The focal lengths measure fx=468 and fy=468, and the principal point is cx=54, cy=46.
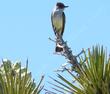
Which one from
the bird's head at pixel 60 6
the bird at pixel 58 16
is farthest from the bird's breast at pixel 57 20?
the bird's head at pixel 60 6

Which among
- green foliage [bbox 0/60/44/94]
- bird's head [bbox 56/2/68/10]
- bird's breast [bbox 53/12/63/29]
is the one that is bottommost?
green foliage [bbox 0/60/44/94]

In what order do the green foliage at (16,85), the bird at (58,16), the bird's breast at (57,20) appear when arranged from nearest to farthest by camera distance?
the green foliage at (16,85), the bird's breast at (57,20), the bird at (58,16)

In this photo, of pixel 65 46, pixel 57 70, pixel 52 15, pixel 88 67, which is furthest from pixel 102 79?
pixel 52 15

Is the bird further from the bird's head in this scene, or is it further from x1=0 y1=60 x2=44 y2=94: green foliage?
x1=0 y1=60 x2=44 y2=94: green foliage

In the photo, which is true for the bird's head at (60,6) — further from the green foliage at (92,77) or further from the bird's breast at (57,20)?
the green foliage at (92,77)

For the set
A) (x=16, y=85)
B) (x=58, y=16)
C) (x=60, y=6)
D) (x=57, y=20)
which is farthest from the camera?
(x=60, y=6)

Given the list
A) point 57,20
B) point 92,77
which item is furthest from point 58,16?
point 92,77

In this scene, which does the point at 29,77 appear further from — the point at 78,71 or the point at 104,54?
the point at 104,54

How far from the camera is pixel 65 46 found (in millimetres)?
6336

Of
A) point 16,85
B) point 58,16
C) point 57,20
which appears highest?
point 58,16

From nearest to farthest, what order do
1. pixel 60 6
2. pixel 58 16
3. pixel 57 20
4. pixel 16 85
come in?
pixel 16 85 < pixel 57 20 < pixel 58 16 < pixel 60 6

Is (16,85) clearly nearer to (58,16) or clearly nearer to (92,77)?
(92,77)

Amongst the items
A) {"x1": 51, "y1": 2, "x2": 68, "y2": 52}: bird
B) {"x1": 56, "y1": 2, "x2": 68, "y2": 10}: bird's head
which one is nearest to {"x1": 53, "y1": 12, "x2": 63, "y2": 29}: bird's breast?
{"x1": 51, "y1": 2, "x2": 68, "y2": 52}: bird

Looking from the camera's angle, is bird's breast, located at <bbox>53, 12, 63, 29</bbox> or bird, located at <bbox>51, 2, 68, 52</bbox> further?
bird, located at <bbox>51, 2, 68, 52</bbox>
